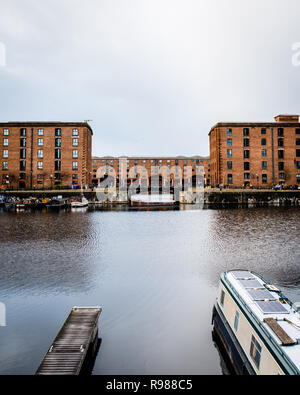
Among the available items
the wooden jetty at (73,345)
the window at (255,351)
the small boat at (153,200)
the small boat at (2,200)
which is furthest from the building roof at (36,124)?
the window at (255,351)

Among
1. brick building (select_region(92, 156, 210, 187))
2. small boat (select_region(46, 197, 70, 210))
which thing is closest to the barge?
small boat (select_region(46, 197, 70, 210))

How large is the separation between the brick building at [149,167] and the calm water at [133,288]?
304 ft

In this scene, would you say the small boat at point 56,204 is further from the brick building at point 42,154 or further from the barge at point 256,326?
the barge at point 256,326

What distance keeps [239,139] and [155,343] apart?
70.3 metres

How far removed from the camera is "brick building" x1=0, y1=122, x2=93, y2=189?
235 ft

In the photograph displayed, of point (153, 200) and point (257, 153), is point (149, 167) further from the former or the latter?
point (257, 153)

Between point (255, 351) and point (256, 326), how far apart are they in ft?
2.06

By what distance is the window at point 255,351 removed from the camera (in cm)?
673

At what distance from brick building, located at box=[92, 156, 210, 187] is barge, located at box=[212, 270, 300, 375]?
10718cm

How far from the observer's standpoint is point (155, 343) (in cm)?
924

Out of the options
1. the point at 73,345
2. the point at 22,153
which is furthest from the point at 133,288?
the point at 22,153

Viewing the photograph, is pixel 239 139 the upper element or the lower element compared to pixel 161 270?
upper
